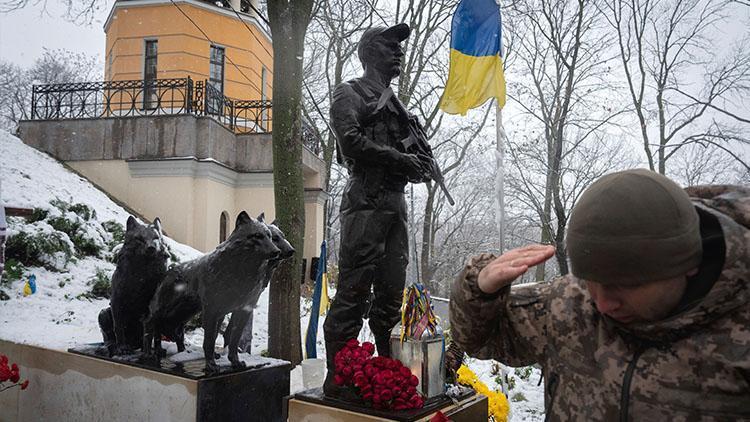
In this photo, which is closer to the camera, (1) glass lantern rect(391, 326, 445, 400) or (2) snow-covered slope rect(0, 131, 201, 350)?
(1) glass lantern rect(391, 326, 445, 400)

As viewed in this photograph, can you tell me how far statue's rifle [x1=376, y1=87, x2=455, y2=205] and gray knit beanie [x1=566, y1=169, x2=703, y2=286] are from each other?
9.45 feet

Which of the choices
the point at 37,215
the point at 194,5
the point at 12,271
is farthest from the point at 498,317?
the point at 194,5

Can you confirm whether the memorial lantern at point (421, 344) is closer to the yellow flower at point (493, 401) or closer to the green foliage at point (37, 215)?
the yellow flower at point (493, 401)

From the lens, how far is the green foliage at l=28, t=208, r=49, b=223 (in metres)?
11.4

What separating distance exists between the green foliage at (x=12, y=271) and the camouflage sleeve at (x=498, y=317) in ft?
33.6

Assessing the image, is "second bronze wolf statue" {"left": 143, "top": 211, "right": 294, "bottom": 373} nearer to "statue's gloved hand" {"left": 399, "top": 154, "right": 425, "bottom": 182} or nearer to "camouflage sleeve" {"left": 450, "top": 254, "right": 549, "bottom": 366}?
"statue's gloved hand" {"left": 399, "top": 154, "right": 425, "bottom": 182}

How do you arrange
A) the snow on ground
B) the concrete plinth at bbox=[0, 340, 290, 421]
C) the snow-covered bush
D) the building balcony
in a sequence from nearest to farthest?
the concrete plinth at bbox=[0, 340, 290, 421] → the snow on ground → the snow-covered bush → the building balcony

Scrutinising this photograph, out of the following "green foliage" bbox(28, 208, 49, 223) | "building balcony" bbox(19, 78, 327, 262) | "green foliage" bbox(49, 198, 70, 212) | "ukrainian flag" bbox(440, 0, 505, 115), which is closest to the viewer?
"ukrainian flag" bbox(440, 0, 505, 115)

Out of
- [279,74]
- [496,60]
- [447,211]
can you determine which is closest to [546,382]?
[496,60]

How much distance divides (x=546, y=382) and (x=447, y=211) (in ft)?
126

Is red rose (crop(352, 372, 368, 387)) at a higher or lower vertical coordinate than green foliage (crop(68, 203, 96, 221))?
lower

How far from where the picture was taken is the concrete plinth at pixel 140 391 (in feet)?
14.3

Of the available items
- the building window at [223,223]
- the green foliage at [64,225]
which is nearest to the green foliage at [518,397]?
the green foliage at [64,225]

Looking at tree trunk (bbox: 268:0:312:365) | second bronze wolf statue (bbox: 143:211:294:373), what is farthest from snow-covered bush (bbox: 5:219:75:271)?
second bronze wolf statue (bbox: 143:211:294:373)
